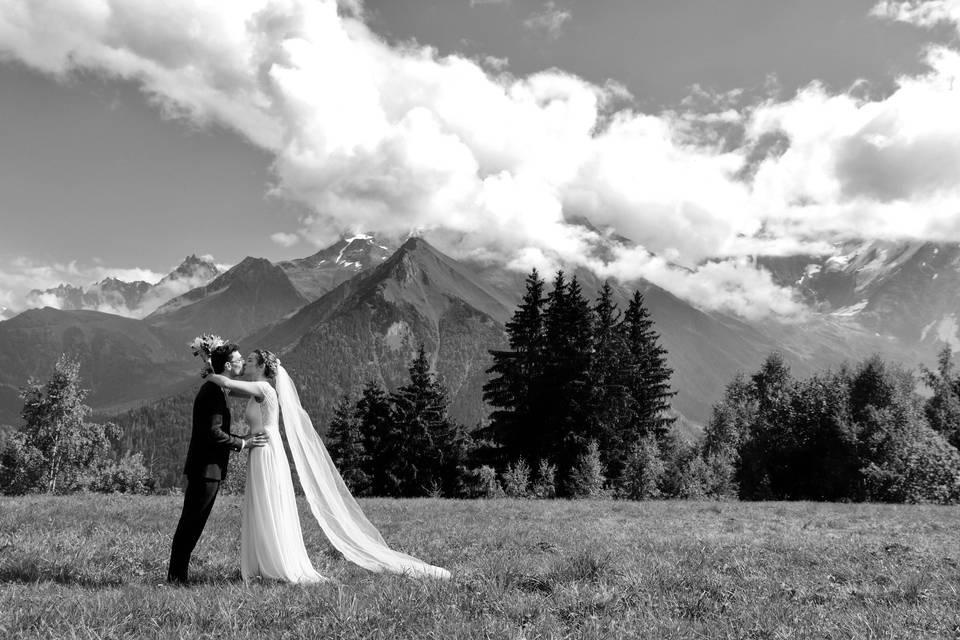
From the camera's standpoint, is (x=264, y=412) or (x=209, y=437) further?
(x=264, y=412)

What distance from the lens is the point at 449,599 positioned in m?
6.55

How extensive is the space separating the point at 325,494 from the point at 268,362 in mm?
2135

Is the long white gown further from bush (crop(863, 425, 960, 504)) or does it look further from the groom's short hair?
bush (crop(863, 425, 960, 504))

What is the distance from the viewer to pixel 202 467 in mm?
8031

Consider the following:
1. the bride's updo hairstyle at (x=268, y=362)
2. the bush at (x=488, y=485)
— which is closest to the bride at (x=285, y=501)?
the bride's updo hairstyle at (x=268, y=362)

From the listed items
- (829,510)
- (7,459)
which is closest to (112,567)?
(829,510)

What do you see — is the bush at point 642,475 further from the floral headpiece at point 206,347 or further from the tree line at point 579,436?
the floral headpiece at point 206,347

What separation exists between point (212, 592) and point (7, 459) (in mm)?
59915

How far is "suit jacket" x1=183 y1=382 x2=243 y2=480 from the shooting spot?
7980 millimetres

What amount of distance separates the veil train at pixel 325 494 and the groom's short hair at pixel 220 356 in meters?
0.76

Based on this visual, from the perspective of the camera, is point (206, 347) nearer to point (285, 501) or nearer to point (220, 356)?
point (220, 356)

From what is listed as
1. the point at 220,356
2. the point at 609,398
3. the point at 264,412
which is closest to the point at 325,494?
the point at 264,412

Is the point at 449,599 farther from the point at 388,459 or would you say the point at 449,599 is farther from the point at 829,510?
the point at 388,459

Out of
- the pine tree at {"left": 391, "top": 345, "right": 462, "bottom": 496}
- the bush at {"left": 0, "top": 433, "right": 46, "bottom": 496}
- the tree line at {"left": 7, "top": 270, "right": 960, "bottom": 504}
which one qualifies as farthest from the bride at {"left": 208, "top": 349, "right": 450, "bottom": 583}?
the bush at {"left": 0, "top": 433, "right": 46, "bottom": 496}
